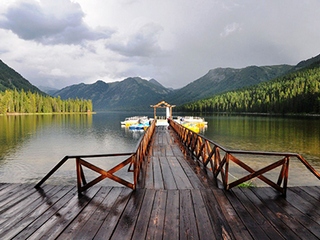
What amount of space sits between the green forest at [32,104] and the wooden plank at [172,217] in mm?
118270

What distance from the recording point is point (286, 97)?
106000mm

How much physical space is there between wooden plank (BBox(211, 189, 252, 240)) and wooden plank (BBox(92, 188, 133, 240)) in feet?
7.39

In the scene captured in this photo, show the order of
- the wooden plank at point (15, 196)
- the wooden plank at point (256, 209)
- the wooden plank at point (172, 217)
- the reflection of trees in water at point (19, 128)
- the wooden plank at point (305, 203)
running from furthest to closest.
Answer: the reflection of trees in water at point (19, 128), the wooden plank at point (15, 196), the wooden plank at point (305, 203), the wooden plank at point (256, 209), the wooden plank at point (172, 217)

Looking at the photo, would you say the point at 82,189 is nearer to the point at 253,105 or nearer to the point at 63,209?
the point at 63,209

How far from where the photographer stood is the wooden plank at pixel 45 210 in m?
4.26

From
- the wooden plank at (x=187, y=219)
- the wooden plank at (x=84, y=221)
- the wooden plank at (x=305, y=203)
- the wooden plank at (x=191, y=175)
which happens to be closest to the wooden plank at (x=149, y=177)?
the wooden plank at (x=191, y=175)

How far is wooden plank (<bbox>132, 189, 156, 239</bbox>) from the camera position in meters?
4.01

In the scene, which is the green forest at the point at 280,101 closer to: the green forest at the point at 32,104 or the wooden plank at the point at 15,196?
the green forest at the point at 32,104

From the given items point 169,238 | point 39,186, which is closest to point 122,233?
point 169,238

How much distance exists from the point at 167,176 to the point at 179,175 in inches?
18.7

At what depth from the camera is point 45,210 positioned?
515 centimetres

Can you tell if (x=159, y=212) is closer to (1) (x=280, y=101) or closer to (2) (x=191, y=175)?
(2) (x=191, y=175)

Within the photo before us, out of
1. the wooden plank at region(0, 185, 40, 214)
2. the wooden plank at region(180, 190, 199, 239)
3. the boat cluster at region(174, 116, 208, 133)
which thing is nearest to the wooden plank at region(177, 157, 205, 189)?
the wooden plank at region(180, 190, 199, 239)

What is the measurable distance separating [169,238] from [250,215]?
2.01m
